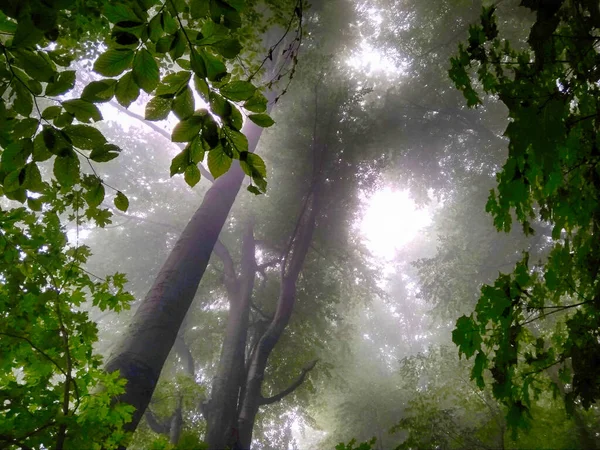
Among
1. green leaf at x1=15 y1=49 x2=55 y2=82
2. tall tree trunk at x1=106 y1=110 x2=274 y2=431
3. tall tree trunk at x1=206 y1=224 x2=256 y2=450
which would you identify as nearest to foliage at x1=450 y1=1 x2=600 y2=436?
green leaf at x1=15 y1=49 x2=55 y2=82

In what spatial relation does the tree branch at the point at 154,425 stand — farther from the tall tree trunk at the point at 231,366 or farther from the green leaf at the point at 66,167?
the green leaf at the point at 66,167

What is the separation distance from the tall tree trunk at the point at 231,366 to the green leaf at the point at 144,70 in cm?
713

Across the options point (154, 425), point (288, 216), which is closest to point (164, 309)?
point (154, 425)

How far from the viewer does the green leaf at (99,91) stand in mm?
840

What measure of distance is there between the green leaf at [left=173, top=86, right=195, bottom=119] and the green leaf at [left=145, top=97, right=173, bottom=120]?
0.03 metres

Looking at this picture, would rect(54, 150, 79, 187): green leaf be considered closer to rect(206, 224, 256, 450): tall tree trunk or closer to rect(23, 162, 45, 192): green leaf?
rect(23, 162, 45, 192): green leaf

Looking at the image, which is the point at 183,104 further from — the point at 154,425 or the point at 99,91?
the point at 154,425

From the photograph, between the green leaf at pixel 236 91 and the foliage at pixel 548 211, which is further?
the foliage at pixel 548 211

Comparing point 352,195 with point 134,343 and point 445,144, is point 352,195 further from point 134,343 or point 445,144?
point 134,343

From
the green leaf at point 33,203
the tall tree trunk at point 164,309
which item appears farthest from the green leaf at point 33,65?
the tall tree trunk at point 164,309

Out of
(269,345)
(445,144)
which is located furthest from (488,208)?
(445,144)

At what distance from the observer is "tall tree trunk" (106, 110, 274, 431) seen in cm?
370

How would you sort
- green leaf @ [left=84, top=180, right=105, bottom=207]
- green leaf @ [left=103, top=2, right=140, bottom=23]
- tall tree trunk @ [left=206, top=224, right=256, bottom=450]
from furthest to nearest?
A: 1. tall tree trunk @ [left=206, top=224, right=256, bottom=450]
2. green leaf @ [left=84, top=180, right=105, bottom=207]
3. green leaf @ [left=103, top=2, right=140, bottom=23]

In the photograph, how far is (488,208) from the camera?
172cm
